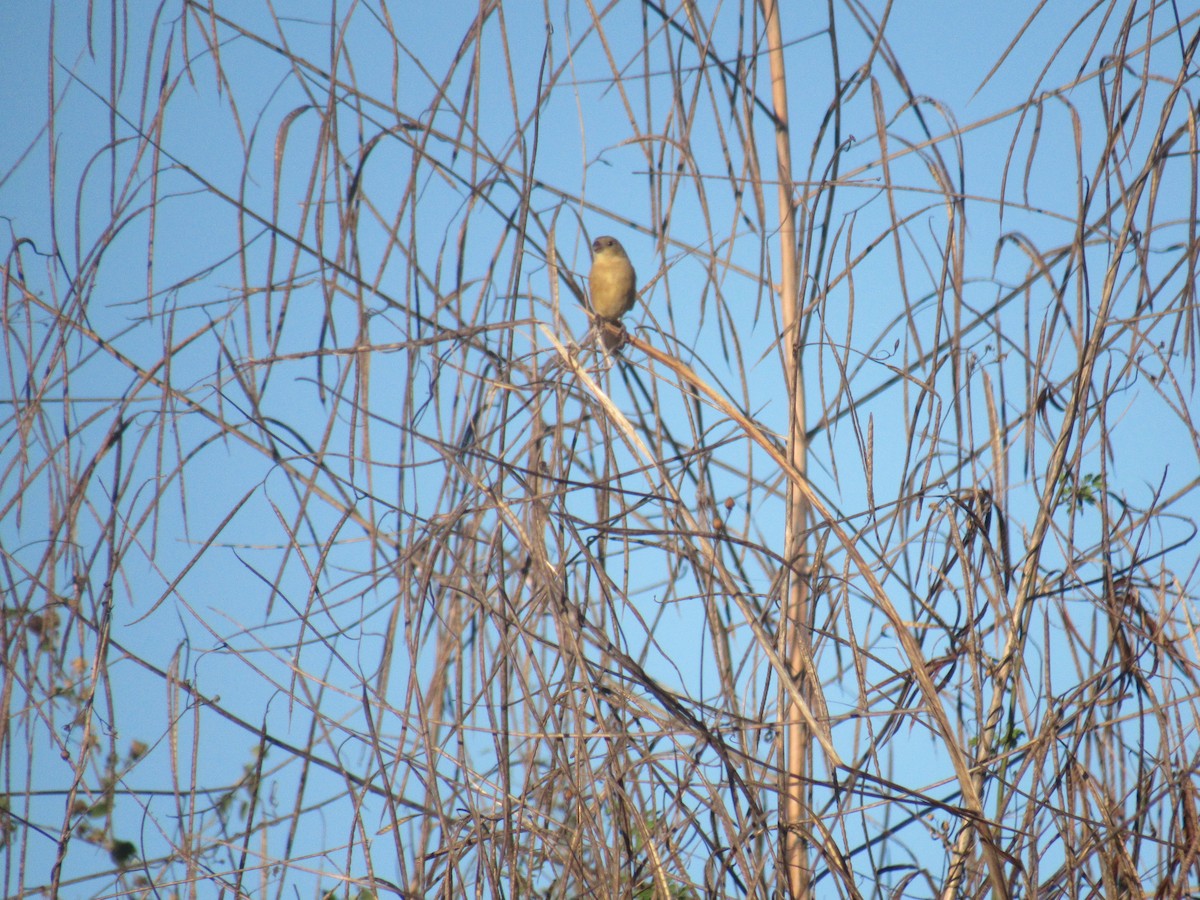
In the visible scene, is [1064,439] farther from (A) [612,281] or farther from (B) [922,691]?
(A) [612,281]

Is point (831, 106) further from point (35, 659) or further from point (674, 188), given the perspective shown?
point (35, 659)

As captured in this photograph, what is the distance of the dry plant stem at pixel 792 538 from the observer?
153cm

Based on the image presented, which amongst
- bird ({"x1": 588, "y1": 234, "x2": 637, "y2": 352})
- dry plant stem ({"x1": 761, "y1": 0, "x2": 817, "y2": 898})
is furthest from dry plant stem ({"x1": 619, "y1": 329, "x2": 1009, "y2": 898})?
bird ({"x1": 588, "y1": 234, "x2": 637, "y2": 352})

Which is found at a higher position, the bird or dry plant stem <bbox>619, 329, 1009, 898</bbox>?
the bird

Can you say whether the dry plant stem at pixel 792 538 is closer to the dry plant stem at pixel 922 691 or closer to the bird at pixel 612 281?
the dry plant stem at pixel 922 691

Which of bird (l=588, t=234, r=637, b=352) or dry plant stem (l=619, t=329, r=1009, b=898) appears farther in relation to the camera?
bird (l=588, t=234, r=637, b=352)

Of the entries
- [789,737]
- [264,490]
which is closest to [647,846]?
[789,737]

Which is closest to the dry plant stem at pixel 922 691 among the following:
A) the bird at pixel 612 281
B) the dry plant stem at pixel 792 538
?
the dry plant stem at pixel 792 538

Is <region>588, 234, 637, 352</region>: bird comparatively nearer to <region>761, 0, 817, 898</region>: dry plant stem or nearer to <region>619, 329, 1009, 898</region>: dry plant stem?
<region>761, 0, 817, 898</region>: dry plant stem

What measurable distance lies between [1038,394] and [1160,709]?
46cm

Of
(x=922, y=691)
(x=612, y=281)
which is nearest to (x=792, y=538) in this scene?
(x=922, y=691)

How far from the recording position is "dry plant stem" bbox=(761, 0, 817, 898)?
1533 mm

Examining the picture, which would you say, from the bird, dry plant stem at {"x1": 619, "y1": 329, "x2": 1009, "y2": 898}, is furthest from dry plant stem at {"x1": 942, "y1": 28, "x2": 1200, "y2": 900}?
the bird

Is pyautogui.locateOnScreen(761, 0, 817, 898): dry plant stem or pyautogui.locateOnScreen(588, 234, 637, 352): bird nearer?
pyautogui.locateOnScreen(761, 0, 817, 898): dry plant stem
